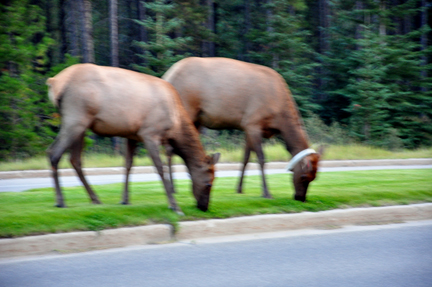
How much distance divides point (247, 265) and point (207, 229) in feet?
4.64

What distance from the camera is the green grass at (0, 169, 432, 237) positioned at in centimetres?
642

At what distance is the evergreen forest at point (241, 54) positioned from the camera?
63.2 ft

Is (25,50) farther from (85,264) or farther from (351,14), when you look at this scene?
(351,14)

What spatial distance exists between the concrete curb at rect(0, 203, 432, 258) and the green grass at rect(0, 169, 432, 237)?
190 millimetres

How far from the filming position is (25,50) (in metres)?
18.8

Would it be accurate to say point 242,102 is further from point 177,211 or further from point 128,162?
point 177,211

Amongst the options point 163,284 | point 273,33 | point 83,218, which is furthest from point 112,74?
point 273,33

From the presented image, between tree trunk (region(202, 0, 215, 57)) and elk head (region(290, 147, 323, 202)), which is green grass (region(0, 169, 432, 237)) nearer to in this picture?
elk head (region(290, 147, 323, 202))

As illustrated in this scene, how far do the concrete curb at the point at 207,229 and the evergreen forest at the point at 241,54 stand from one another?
1333 cm

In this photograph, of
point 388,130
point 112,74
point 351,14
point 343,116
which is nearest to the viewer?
point 112,74

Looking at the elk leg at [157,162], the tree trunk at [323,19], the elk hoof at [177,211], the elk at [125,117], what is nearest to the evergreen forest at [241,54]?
the tree trunk at [323,19]

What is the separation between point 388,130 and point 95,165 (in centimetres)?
1656

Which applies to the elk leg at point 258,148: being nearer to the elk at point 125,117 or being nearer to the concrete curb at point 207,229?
the concrete curb at point 207,229

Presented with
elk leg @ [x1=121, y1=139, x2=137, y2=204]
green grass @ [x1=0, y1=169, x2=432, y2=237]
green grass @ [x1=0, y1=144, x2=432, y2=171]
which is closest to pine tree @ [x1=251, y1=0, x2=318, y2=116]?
green grass @ [x1=0, y1=144, x2=432, y2=171]
